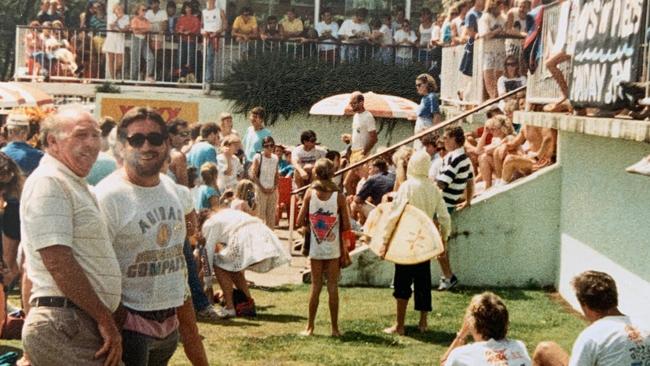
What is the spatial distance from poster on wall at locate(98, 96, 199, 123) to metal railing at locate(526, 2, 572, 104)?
11.0 m

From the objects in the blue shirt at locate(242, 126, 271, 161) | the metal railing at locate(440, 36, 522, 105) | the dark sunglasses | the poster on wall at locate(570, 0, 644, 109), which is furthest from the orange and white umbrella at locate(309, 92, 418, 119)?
the dark sunglasses

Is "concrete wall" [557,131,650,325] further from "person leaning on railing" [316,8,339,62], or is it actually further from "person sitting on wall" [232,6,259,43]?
"person sitting on wall" [232,6,259,43]

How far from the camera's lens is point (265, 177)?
16.8 meters

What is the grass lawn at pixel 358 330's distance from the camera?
9859 millimetres

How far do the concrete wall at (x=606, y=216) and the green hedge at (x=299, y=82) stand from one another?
1163 cm

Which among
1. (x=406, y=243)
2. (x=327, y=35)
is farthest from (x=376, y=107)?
(x=406, y=243)

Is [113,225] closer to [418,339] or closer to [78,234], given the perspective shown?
[78,234]

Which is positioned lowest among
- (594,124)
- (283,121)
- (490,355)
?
(283,121)

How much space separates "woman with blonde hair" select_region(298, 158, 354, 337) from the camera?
10664 millimetres

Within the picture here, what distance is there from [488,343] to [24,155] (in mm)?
6024

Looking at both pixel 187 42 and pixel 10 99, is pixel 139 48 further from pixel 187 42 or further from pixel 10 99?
pixel 10 99

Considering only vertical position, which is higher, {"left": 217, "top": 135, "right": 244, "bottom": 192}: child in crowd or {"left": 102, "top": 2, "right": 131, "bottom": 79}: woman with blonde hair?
{"left": 102, "top": 2, "right": 131, "bottom": 79}: woman with blonde hair

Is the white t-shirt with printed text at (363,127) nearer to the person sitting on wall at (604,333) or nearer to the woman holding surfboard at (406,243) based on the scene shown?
Result: the woman holding surfboard at (406,243)

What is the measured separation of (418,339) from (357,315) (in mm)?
1220
